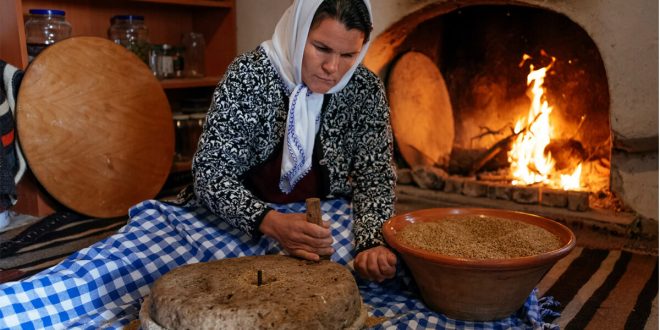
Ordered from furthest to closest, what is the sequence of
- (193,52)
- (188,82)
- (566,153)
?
1. (193,52)
2. (188,82)
3. (566,153)

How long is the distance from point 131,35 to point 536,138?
181 cm

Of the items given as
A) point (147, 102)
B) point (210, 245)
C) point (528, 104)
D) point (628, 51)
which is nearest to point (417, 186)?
point (528, 104)

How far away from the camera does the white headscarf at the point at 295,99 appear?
1.48 meters

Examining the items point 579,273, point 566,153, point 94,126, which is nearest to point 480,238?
point 579,273

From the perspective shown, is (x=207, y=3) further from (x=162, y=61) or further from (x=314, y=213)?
(x=314, y=213)

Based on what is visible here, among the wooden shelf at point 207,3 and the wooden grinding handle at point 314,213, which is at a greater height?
the wooden shelf at point 207,3

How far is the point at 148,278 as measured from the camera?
142 centimetres

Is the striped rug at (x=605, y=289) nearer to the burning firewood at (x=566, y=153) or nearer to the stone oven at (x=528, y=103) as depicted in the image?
the stone oven at (x=528, y=103)

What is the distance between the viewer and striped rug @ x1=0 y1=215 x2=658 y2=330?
157 centimetres

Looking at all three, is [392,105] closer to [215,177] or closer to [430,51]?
[430,51]

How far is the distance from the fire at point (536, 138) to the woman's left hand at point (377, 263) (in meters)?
1.31

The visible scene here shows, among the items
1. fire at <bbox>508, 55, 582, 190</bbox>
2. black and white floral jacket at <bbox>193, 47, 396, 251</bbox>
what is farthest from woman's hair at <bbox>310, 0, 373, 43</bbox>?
fire at <bbox>508, 55, 582, 190</bbox>

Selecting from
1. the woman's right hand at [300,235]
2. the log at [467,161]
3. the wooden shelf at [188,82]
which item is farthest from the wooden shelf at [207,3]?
the woman's right hand at [300,235]

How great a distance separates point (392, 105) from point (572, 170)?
816 millimetres
